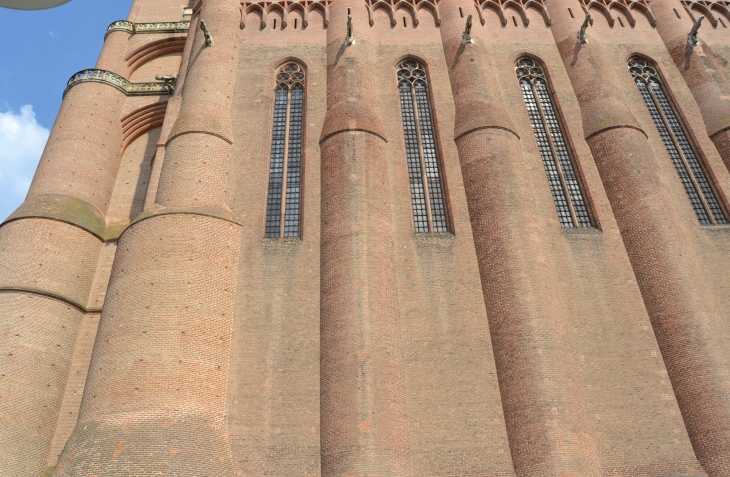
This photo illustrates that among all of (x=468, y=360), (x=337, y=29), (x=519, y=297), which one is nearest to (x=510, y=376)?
(x=468, y=360)

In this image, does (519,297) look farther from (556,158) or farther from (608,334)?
(556,158)

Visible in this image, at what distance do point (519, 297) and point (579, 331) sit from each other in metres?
1.70

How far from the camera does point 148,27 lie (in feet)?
71.4

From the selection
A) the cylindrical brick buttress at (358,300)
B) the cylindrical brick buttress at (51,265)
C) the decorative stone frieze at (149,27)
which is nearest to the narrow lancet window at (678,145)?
the cylindrical brick buttress at (358,300)

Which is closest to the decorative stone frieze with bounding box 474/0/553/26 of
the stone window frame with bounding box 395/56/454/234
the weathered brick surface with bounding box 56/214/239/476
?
the stone window frame with bounding box 395/56/454/234

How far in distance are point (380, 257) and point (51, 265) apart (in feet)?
26.8

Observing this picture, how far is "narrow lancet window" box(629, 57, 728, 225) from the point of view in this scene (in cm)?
1620

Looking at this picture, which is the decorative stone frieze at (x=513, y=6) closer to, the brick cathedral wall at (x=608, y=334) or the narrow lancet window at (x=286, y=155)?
the brick cathedral wall at (x=608, y=334)

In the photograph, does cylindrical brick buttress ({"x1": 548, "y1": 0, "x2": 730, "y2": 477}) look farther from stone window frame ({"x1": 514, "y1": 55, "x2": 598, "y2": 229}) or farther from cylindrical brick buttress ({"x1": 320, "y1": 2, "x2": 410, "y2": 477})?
cylindrical brick buttress ({"x1": 320, "y1": 2, "x2": 410, "y2": 477})

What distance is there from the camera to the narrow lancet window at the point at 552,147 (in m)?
15.8

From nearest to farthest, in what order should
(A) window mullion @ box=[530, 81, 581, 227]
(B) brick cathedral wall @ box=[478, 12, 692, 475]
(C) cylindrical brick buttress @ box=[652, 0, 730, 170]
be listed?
(B) brick cathedral wall @ box=[478, 12, 692, 475]
(A) window mullion @ box=[530, 81, 581, 227]
(C) cylindrical brick buttress @ box=[652, 0, 730, 170]

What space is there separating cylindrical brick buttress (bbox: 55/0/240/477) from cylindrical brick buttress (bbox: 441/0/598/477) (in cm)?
607

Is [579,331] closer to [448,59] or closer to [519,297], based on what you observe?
[519,297]

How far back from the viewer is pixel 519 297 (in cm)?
1316
